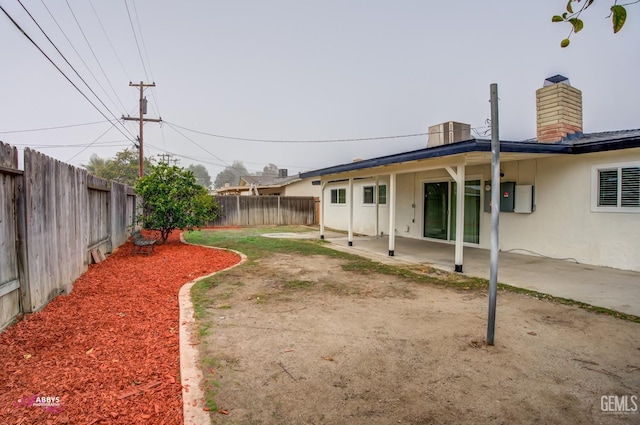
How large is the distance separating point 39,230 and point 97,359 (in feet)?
6.83

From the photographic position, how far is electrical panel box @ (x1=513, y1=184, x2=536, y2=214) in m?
7.75

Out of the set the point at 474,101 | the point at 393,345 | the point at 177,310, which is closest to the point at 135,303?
the point at 177,310

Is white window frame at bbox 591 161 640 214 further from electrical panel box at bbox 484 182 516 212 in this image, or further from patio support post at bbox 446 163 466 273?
patio support post at bbox 446 163 466 273

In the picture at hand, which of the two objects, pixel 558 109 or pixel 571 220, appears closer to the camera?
pixel 571 220

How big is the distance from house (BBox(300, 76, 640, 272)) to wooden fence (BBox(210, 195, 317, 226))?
8532mm

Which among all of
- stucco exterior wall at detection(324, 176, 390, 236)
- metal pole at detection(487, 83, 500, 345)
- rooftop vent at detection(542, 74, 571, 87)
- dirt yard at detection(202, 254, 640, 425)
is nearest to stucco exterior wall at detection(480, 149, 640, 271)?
rooftop vent at detection(542, 74, 571, 87)

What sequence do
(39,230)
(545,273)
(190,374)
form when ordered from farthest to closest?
(545,273) → (39,230) → (190,374)

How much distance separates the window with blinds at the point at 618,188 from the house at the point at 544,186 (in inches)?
0.6

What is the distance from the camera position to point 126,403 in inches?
84.8

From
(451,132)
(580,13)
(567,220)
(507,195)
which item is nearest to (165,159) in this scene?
(451,132)

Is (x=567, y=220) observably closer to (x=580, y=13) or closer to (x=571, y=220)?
(x=571, y=220)

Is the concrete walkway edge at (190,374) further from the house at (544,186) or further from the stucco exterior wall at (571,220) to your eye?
the stucco exterior wall at (571,220)

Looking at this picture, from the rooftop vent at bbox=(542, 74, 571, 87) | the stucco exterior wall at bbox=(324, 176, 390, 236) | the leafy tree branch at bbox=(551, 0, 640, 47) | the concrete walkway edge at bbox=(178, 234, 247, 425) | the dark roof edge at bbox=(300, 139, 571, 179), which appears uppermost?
the rooftop vent at bbox=(542, 74, 571, 87)

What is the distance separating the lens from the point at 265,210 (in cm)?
1895
